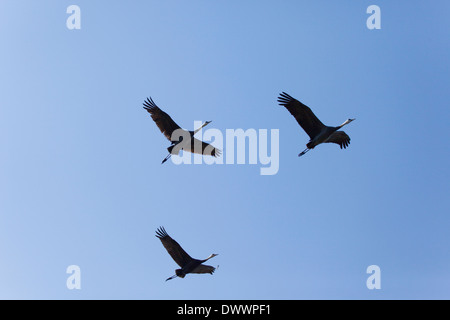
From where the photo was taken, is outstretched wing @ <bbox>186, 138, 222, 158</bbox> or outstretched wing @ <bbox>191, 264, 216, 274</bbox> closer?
outstretched wing @ <bbox>191, 264, 216, 274</bbox>

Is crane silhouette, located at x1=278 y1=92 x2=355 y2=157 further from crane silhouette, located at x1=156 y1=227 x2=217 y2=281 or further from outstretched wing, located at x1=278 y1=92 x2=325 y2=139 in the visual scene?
crane silhouette, located at x1=156 y1=227 x2=217 y2=281

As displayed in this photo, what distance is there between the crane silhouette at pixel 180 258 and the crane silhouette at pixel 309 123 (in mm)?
5886

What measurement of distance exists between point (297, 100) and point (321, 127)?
1553mm

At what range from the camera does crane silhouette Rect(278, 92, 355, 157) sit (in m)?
21.3

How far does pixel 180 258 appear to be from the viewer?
22.4 m

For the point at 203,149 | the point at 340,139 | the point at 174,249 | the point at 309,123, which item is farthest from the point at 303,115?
the point at 174,249

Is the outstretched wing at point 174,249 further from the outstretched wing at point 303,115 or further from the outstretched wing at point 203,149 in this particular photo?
the outstretched wing at point 303,115

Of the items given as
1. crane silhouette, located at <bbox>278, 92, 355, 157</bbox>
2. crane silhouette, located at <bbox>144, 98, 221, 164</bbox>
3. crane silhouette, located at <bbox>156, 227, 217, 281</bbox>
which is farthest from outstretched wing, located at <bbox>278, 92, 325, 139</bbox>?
crane silhouette, located at <bbox>156, 227, 217, 281</bbox>

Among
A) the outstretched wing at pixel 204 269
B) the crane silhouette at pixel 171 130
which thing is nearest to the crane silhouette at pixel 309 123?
the crane silhouette at pixel 171 130

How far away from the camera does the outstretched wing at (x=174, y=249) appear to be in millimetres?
21984

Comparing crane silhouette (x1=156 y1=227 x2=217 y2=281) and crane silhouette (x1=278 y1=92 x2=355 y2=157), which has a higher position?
crane silhouette (x1=278 y1=92 x2=355 y2=157)

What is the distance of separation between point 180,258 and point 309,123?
24.1 feet

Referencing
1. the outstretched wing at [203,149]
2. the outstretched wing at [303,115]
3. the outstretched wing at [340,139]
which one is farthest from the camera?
the outstretched wing at [203,149]
